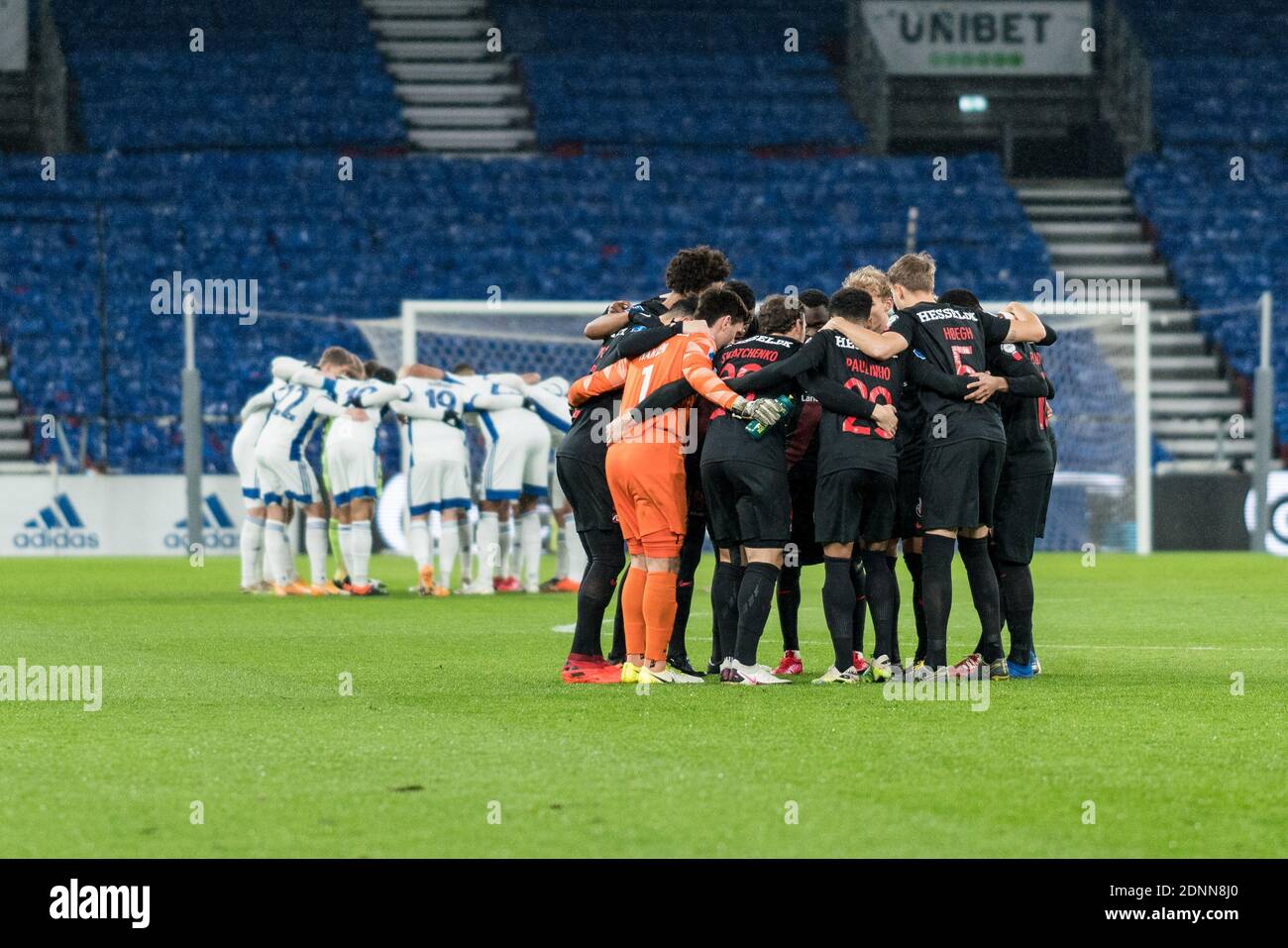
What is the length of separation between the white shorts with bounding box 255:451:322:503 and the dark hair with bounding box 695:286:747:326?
327 inches

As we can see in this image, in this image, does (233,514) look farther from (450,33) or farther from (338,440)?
(450,33)

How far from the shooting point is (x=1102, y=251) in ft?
103

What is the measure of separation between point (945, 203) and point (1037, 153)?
16.4 feet

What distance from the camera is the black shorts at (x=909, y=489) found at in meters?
9.20

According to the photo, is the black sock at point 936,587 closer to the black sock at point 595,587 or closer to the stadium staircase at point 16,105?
the black sock at point 595,587

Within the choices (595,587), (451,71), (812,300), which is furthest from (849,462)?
(451,71)

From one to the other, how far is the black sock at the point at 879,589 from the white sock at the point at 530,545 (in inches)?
332

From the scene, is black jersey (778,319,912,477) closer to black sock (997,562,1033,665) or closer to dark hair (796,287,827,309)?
dark hair (796,287,827,309)

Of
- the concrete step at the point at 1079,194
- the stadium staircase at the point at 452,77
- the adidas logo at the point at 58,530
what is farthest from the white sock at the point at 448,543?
the concrete step at the point at 1079,194

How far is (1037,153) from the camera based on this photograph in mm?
35469

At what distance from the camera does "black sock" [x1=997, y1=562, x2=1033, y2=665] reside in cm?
938

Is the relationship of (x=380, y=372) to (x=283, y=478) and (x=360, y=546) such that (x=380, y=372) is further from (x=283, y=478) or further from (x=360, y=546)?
(x=360, y=546)

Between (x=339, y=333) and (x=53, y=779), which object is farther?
(x=339, y=333)
